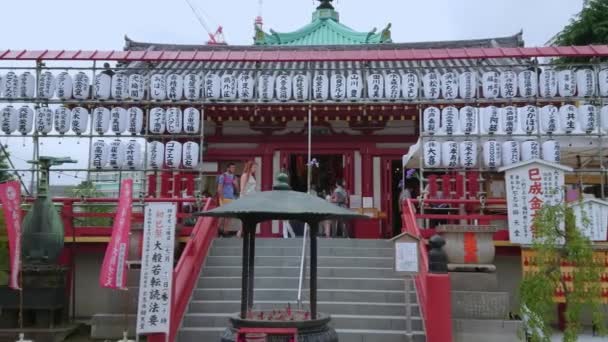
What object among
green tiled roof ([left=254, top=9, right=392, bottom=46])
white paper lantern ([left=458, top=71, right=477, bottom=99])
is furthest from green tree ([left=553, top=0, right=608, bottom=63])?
white paper lantern ([left=458, top=71, right=477, bottom=99])

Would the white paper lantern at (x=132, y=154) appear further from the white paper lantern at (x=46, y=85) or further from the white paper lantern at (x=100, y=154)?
the white paper lantern at (x=46, y=85)

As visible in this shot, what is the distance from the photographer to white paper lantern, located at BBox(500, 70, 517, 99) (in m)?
12.9

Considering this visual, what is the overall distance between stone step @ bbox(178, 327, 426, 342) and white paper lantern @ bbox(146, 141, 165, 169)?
4737 mm

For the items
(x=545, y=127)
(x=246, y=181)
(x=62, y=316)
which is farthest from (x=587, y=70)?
(x=62, y=316)

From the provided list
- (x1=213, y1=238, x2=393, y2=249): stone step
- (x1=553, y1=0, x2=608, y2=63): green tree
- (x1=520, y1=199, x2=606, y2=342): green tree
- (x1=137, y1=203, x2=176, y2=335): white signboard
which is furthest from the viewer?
(x1=553, y1=0, x2=608, y2=63): green tree

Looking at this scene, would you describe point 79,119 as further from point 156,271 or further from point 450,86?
point 450,86

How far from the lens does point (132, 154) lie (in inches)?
524

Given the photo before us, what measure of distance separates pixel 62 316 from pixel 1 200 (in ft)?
8.38

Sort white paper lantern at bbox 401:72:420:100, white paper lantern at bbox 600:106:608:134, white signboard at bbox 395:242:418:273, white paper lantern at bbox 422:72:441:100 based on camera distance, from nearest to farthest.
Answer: white signboard at bbox 395:242:418:273, white paper lantern at bbox 600:106:608:134, white paper lantern at bbox 422:72:441:100, white paper lantern at bbox 401:72:420:100

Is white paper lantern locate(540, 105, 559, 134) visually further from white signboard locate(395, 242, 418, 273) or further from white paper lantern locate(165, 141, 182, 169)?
white paper lantern locate(165, 141, 182, 169)

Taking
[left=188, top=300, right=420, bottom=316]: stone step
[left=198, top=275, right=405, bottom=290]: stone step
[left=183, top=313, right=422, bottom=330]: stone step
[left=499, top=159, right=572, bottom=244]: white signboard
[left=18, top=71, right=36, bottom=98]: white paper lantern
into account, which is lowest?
[left=183, top=313, right=422, bottom=330]: stone step

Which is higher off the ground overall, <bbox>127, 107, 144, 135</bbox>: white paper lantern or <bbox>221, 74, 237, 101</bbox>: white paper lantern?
<bbox>221, 74, 237, 101</bbox>: white paper lantern

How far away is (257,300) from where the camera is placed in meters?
10.4

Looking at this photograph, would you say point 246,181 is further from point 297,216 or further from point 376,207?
point 297,216
